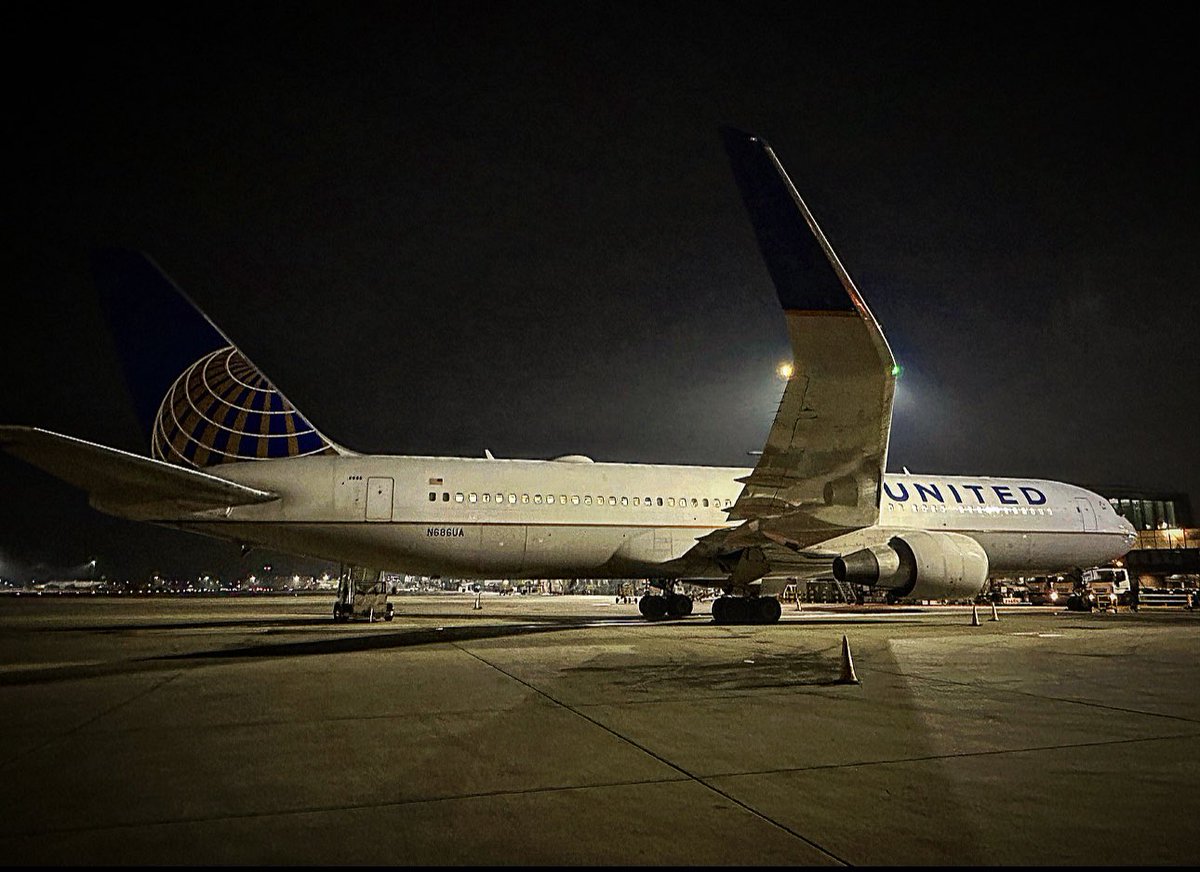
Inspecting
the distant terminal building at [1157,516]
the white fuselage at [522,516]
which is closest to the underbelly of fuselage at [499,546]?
the white fuselage at [522,516]

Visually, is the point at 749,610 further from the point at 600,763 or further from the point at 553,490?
the point at 600,763

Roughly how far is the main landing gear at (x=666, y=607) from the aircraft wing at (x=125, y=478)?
11.2 m

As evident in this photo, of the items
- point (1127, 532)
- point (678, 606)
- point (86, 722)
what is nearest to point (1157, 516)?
point (1127, 532)

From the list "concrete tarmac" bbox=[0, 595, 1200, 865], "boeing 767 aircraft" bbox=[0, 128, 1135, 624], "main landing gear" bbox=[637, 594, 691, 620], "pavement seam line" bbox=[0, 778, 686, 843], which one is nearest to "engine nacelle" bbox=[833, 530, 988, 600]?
"boeing 767 aircraft" bbox=[0, 128, 1135, 624]

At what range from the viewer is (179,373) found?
1641cm

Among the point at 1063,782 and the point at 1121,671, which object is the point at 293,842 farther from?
the point at 1121,671

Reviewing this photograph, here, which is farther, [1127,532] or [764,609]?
[1127,532]

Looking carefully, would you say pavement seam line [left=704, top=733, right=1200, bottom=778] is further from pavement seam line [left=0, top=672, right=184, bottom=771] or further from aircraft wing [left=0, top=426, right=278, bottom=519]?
aircraft wing [left=0, top=426, right=278, bottom=519]

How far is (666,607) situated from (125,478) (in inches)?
568

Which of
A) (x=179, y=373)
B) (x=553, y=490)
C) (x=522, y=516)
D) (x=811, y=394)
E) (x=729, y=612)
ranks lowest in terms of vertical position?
(x=729, y=612)

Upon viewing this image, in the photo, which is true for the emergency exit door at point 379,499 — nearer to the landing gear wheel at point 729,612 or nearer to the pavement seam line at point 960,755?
the landing gear wheel at point 729,612

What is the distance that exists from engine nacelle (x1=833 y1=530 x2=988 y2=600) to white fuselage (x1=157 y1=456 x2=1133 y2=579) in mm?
2633

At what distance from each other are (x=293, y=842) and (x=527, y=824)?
939 millimetres

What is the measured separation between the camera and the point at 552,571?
19.0 metres
